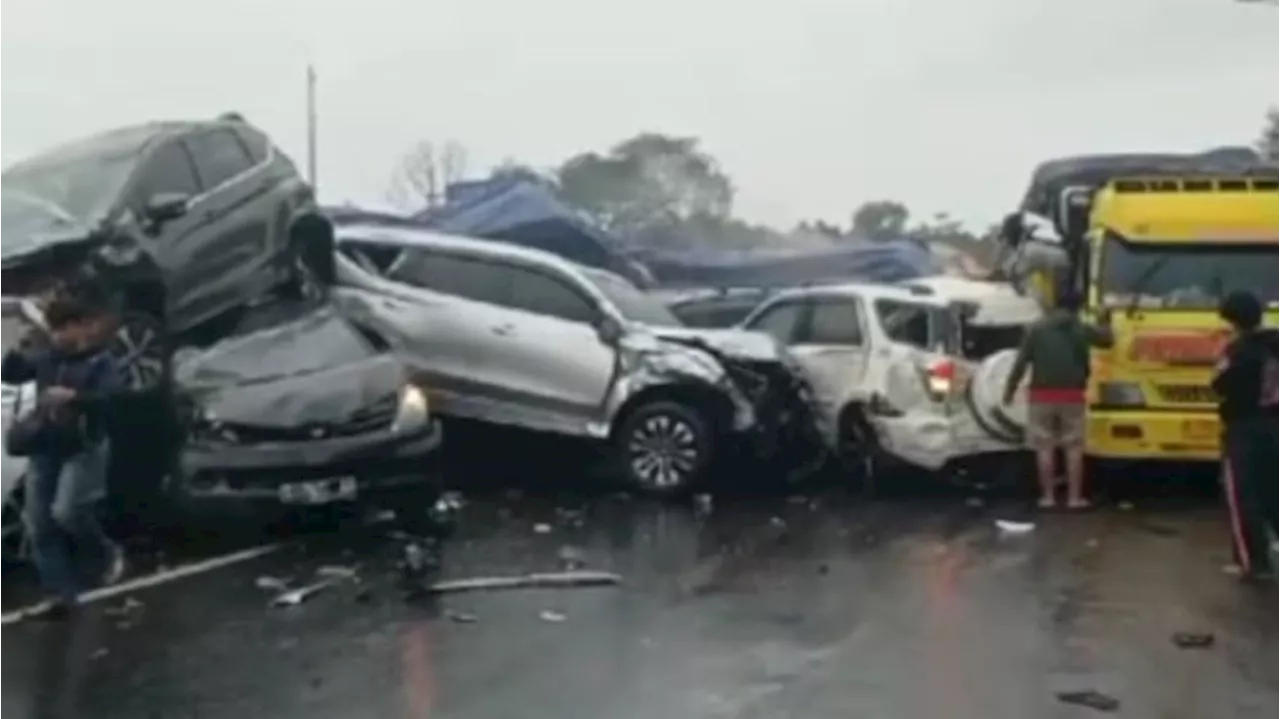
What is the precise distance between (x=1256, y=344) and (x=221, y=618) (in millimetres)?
6126

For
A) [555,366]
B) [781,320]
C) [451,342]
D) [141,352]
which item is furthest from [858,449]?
[141,352]

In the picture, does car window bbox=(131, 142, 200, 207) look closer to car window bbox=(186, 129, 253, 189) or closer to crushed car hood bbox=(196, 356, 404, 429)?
car window bbox=(186, 129, 253, 189)

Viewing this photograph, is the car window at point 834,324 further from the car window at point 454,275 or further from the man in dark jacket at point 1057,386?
the car window at point 454,275

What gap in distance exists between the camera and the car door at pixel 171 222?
15281mm

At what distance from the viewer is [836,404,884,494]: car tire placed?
1798 cm

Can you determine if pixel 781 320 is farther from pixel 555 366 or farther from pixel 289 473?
pixel 289 473

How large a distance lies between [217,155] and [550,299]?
2903 millimetres

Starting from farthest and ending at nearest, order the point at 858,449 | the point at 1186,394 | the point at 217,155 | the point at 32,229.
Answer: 1. the point at 858,449
2. the point at 217,155
3. the point at 1186,394
4. the point at 32,229

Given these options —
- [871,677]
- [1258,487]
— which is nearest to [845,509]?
[1258,487]

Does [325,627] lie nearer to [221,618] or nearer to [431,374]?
[221,618]

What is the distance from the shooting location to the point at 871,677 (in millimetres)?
9836

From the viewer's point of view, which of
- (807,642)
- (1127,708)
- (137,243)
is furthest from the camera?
(137,243)

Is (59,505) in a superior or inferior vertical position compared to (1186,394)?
superior

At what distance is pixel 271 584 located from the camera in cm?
1264
